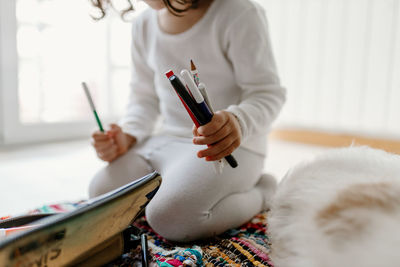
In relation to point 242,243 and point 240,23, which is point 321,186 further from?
point 240,23

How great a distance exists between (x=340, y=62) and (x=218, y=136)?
3.83 ft

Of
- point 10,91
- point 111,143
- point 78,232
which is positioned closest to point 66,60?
point 10,91

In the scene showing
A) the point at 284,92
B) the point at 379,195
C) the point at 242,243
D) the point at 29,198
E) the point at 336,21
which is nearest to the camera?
the point at 379,195

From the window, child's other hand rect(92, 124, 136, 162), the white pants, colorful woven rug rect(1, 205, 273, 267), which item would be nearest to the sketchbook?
colorful woven rug rect(1, 205, 273, 267)

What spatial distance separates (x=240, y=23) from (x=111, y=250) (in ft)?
1.37

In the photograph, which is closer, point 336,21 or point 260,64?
point 260,64

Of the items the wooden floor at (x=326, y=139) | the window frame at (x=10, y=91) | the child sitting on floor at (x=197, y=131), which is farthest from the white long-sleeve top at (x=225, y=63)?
the wooden floor at (x=326, y=139)

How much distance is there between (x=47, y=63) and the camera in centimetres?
148

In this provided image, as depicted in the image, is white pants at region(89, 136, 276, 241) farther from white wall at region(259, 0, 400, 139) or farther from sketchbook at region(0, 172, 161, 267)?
white wall at region(259, 0, 400, 139)

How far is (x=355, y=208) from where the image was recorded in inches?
12.4

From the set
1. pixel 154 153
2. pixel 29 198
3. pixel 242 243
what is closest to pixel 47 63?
pixel 29 198

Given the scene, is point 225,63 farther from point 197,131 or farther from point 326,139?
point 326,139

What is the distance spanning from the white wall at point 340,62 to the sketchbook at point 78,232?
1239mm

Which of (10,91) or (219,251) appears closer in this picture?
(219,251)
